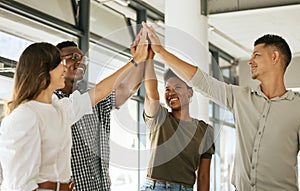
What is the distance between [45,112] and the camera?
186 centimetres

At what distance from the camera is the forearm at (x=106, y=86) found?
215 centimetres

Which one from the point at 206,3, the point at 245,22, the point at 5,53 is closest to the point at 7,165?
the point at 5,53

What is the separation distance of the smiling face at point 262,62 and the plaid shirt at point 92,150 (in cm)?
68

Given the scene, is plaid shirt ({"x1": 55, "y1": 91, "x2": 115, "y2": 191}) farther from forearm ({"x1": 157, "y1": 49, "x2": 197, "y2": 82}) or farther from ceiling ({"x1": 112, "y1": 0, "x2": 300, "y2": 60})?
ceiling ({"x1": 112, "y1": 0, "x2": 300, "y2": 60})

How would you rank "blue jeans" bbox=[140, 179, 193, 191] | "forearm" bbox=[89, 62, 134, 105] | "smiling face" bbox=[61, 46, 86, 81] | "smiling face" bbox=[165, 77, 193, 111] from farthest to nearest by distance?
"smiling face" bbox=[165, 77, 193, 111], "blue jeans" bbox=[140, 179, 193, 191], "smiling face" bbox=[61, 46, 86, 81], "forearm" bbox=[89, 62, 134, 105]

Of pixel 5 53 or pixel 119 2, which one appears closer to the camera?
pixel 5 53

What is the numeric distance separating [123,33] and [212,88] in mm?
495

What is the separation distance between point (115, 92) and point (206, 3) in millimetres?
2658

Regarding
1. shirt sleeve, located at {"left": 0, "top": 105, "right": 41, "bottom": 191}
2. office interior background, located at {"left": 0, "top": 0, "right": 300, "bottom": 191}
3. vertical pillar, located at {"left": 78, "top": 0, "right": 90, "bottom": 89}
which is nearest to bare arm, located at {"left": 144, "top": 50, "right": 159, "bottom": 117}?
office interior background, located at {"left": 0, "top": 0, "right": 300, "bottom": 191}

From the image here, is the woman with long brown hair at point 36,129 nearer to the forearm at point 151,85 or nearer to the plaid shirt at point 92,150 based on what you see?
the plaid shirt at point 92,150

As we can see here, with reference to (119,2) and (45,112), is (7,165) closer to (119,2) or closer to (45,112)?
(45,112)

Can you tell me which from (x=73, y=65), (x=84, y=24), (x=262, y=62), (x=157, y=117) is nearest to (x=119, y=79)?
(x=73, y=65)

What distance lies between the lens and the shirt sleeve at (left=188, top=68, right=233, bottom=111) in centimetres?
241

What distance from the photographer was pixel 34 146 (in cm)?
176
